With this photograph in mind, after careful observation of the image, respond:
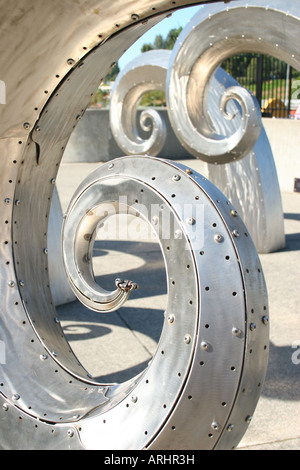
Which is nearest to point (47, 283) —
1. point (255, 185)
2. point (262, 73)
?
point (255, 185)

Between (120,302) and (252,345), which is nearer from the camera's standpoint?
(252,345)

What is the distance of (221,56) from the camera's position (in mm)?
5316

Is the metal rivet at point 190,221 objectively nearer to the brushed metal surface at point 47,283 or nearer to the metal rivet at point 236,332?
the brushed metal surface at point 47,283

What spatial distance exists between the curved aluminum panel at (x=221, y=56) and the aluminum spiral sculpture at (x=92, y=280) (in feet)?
7.45

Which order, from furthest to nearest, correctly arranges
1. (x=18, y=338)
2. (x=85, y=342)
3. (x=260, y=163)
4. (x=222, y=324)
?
1. (x=260, y=163)
2. (x=85, y=342)
3. (x=18, y=338)
4. (x=222, y=324)

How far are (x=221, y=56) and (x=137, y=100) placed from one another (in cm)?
256

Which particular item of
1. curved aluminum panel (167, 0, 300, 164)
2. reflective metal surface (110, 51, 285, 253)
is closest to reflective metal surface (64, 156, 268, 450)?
curved aluminum panel (167, 0, 300, 164)

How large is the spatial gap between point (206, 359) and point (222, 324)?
0.13 m

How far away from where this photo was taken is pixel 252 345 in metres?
1.92

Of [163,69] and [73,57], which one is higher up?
[163,69]

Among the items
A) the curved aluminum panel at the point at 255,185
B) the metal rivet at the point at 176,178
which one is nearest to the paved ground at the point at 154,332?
the curved aluminum panel at the point at 255,185

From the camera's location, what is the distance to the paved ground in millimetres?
3178

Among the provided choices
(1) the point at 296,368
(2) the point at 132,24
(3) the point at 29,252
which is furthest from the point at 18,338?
(1) the point at 296,368

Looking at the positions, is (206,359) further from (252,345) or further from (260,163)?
(260,163)
